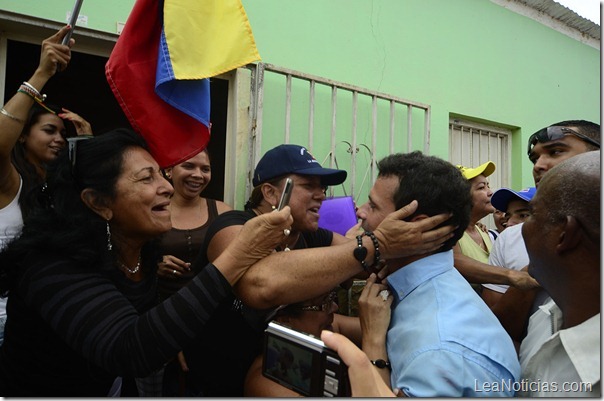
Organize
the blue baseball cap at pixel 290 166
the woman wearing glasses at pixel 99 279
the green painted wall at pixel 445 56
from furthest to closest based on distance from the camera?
the green painted wall at pixel 445 56 < the blue baseball cap at pixel 290 166 < the woman wearing glasses at pixel 99 279

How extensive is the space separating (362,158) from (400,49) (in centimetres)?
Answer: 113

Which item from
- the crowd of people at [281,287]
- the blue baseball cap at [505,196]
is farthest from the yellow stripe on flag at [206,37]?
the blue baseball cap at [505,196]

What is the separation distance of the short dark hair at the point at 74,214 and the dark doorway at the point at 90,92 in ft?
8.23

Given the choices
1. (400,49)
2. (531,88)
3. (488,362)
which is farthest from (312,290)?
(531,88)

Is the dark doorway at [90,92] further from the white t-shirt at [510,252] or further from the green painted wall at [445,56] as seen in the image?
the white t-shirt at [510,252]

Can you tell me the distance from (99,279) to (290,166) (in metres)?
1.04

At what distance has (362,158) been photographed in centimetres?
371

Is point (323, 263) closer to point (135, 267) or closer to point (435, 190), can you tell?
point (435, 190)

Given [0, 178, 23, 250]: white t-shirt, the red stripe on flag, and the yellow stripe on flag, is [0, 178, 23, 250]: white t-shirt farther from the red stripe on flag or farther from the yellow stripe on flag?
the yellow stripe on flag

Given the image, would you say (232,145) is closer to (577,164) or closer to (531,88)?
(577,164)

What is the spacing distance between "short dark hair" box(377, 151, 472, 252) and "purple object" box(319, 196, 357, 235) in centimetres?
133

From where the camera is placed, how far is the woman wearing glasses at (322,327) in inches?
37.5

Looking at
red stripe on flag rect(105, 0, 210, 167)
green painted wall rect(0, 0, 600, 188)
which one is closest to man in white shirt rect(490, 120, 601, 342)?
red stripe on flag rect(105, 0, 210, 167)

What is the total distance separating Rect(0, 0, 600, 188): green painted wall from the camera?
3.37 metres
